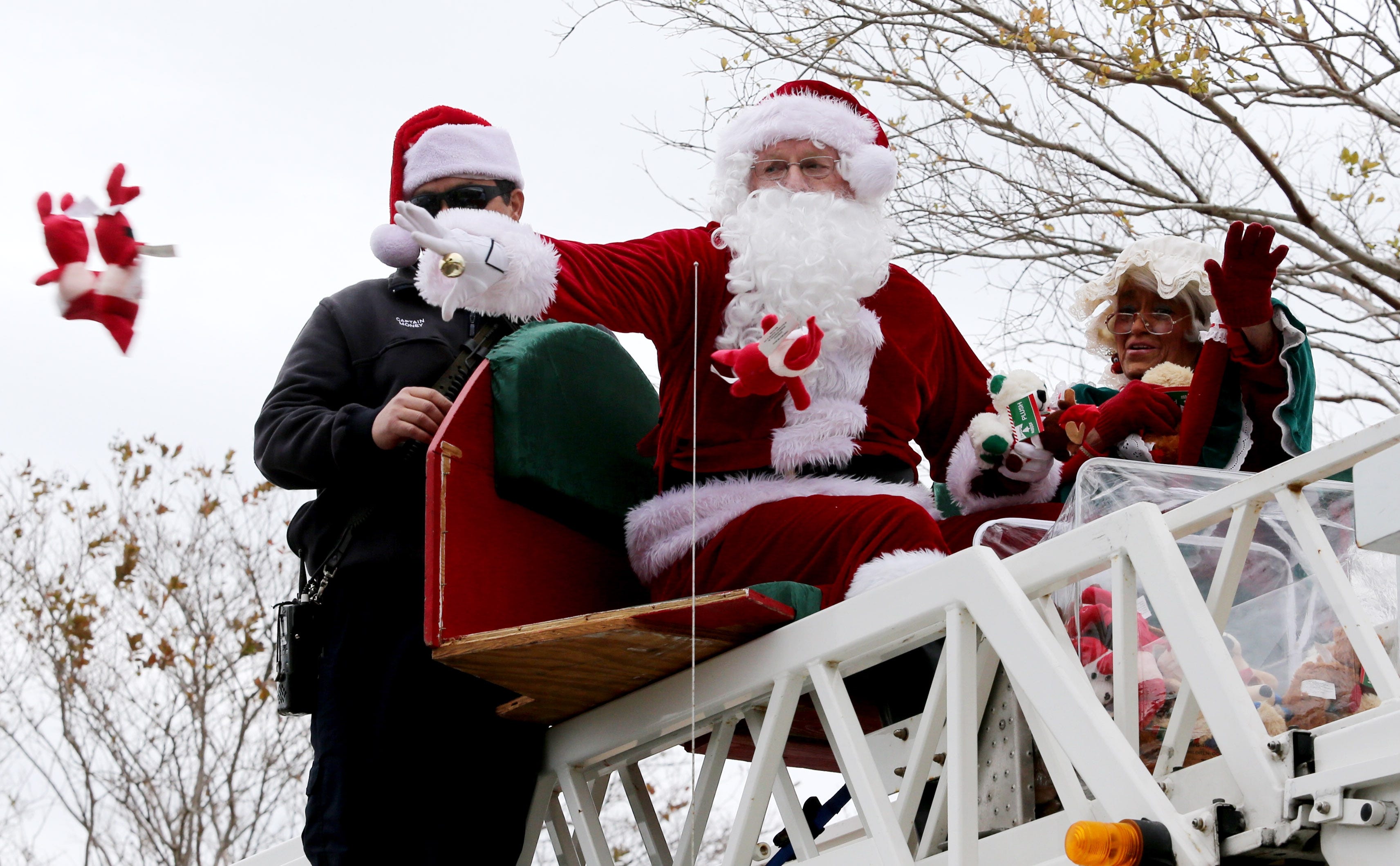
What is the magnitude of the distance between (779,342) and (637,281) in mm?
555

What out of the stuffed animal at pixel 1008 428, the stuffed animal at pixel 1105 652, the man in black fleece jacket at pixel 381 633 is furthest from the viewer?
the stuffed animal at pixel 1008 428

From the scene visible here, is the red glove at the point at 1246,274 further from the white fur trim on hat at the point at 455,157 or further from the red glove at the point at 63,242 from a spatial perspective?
the red glove at the point at 63,242

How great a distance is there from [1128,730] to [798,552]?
1.14m

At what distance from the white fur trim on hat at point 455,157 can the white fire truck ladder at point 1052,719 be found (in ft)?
4.86

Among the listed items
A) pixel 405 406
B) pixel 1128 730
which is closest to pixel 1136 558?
pixel 1128 730

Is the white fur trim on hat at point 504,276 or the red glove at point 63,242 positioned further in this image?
the white fur trim on hat at point 504,276

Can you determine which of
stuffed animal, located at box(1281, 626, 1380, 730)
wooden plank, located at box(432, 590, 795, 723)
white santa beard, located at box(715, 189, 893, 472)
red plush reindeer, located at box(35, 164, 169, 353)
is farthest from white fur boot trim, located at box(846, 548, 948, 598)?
red plush reindeer, located at box(35, 164, 169, 353)

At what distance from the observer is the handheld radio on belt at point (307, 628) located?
139 inches

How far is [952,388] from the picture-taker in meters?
4.41

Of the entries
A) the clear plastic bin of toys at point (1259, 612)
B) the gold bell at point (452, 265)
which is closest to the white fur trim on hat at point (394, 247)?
the gold bell at point (452, 265)

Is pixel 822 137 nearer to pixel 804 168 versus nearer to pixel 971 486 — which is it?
A: pixel 804 168

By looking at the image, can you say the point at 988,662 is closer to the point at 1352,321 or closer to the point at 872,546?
the point at 872,546

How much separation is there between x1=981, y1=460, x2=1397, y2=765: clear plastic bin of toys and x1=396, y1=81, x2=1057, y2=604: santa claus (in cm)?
54

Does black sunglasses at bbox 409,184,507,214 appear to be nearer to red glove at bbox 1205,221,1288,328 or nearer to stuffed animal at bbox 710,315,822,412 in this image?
stuffed animal at bbox 710,315,822,412
